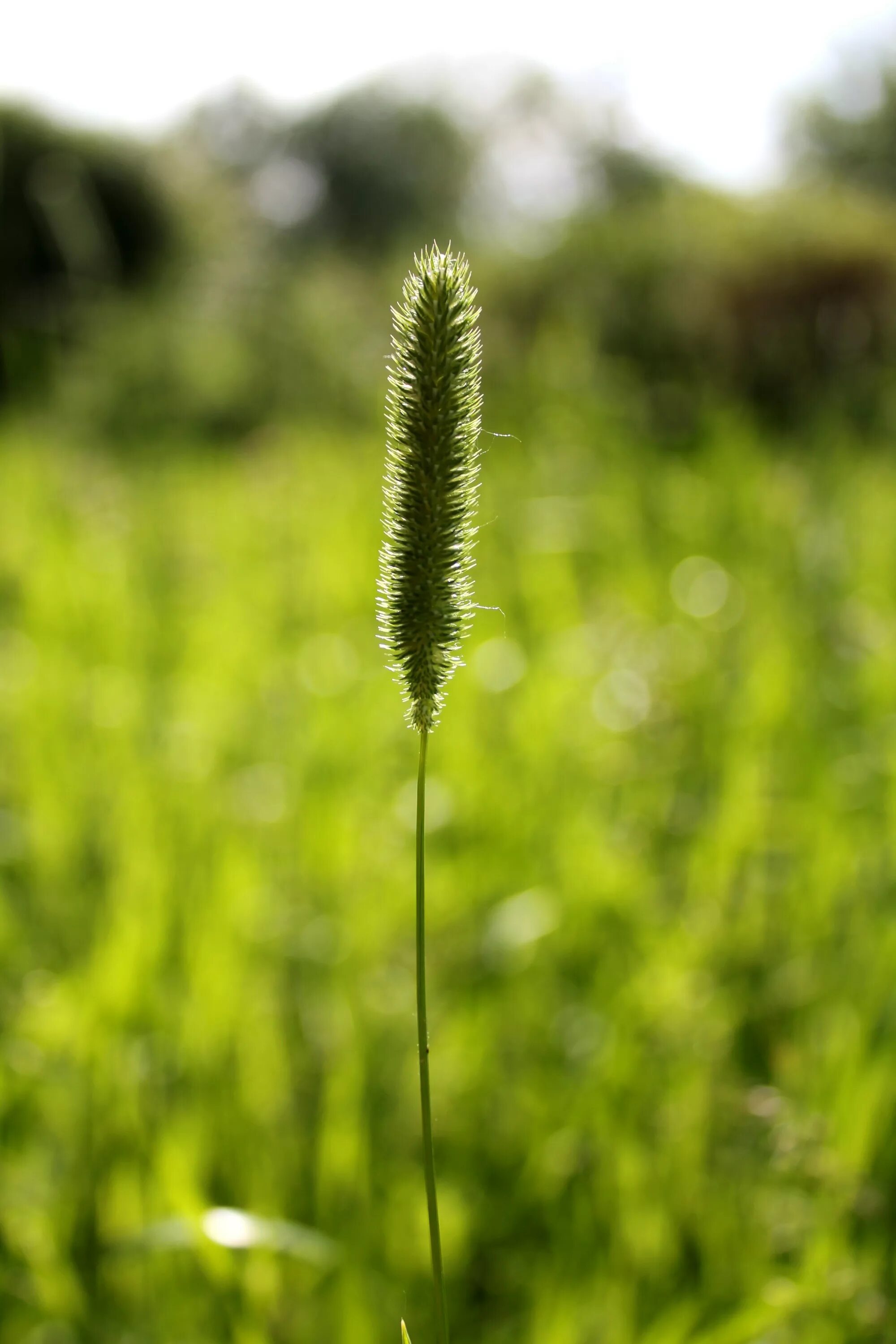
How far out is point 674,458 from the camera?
5.07 metres

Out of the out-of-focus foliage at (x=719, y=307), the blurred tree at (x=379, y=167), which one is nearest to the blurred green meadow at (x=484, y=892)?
the out-of-focus foliage at (x=719, y=307)

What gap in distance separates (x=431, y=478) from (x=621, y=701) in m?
2.57

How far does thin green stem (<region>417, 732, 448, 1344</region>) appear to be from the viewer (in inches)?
18.4

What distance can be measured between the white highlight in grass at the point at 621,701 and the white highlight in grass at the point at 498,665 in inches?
9.2

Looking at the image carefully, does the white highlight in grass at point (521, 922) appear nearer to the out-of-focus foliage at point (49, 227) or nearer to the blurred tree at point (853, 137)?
the out-of-focus foliage at point (49, 227)

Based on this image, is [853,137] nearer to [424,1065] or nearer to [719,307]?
[719,307]

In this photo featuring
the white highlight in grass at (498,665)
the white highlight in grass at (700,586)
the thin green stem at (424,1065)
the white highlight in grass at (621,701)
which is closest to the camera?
the thin green stem at (424,1065)

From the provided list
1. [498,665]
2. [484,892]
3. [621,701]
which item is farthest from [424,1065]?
[498,665]

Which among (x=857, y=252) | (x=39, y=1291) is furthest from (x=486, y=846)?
(x=857, y=252)

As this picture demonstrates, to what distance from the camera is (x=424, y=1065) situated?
0.52 metres

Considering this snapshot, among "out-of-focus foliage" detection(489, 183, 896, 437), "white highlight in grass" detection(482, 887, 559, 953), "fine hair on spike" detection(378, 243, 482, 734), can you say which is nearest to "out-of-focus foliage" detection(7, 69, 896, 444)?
"out-of-focus foliage" detection(489, 183, 896, 437)

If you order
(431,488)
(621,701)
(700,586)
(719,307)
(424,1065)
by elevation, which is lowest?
(424,1065)

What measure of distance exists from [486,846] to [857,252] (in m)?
7.14

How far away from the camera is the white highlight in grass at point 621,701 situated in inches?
115
